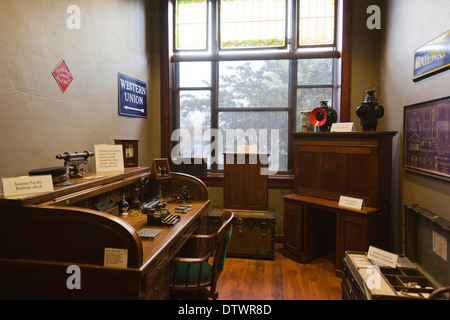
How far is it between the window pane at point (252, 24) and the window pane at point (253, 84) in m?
0.26

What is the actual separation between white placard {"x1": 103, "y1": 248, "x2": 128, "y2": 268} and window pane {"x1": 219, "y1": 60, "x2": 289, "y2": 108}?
2977 mm

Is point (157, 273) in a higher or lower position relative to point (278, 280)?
higher

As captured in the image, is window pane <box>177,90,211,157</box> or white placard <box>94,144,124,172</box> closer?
white placard <box>94,144,124,172</box>

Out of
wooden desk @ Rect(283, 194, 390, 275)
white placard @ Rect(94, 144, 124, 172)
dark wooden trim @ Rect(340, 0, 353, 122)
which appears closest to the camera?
white placard @ Rect(94, 144, 124, 172)

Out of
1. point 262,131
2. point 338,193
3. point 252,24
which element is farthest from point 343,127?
point 252,24

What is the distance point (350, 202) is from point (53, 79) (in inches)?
114

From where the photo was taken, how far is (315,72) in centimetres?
388

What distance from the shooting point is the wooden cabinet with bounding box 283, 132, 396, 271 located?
285 cm

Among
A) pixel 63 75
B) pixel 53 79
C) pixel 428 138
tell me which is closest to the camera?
pixel 53 79

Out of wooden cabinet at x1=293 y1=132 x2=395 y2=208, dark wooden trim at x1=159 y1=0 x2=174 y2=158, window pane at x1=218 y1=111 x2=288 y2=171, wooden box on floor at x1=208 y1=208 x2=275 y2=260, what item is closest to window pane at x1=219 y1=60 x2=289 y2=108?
→ window pane at x1=218 y1=111 x2=288 y2=171

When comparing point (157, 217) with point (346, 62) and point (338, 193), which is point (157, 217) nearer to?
point (338, 193)

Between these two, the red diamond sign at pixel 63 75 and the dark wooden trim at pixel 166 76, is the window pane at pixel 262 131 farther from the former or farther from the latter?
the red diamond sign at pixel 63 75

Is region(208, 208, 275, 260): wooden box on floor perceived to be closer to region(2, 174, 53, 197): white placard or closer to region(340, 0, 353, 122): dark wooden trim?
region(340, 0, 353, 122): dark wooden trim

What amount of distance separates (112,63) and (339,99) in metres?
2.74
